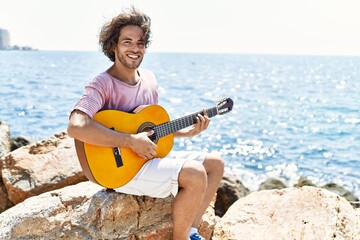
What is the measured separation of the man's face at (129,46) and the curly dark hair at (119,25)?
1.5 inches

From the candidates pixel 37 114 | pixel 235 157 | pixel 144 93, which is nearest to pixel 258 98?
pixel 37 114

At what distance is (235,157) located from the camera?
14.4 metres

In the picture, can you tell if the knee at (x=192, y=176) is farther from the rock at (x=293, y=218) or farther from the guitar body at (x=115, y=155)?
the rock at (x=293, y=218)

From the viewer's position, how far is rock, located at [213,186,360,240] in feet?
14.0

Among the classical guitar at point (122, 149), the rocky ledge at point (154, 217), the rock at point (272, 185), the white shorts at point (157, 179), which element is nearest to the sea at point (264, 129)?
the rock at point (272, 185)

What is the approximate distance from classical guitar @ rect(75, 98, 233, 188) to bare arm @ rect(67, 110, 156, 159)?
0.08m

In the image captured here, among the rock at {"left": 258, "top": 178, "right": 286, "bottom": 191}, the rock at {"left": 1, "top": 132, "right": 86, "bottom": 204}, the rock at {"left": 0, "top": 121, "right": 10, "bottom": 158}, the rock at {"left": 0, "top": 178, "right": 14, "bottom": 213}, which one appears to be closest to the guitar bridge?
the rock at {"left": 1, "top": 132, "right": 86, "bottom": 204}

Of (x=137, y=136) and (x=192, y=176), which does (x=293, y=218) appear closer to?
(x=192, y=176)

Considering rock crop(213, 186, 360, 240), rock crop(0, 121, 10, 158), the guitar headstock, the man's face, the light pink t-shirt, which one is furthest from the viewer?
rock crop(0, 121, 10, 158)

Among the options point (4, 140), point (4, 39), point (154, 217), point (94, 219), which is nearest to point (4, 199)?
point (4, 140)

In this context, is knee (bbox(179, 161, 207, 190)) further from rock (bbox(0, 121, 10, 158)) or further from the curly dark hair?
rock (bbox(0, 121, 10, 158))

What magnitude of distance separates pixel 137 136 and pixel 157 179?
0.38 meters

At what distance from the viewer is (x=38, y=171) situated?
19.1 feet

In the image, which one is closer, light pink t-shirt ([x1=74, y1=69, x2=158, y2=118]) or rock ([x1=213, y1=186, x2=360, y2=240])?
light pink t-shirt ([x1=74, y1=69, x2=158, y2=118])
